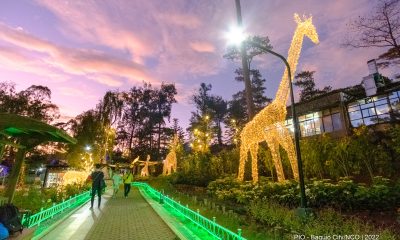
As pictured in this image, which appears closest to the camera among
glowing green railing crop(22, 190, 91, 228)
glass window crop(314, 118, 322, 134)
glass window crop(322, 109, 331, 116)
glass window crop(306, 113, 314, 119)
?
glowing green railing crop(22, 190, 91, 228)

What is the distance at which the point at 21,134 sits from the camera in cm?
766

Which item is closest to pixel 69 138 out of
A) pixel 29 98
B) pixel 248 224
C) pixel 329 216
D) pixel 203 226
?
pixel 203 226

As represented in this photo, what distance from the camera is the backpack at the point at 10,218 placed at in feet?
17.6

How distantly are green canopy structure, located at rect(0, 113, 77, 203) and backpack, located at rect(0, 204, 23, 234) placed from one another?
1.59 m

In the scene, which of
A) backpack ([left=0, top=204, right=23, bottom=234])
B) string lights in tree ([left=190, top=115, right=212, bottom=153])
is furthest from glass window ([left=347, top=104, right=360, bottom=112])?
backpack ([left=0, top=204, right=23, bottom=234])

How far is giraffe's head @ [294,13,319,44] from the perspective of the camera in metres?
12.1

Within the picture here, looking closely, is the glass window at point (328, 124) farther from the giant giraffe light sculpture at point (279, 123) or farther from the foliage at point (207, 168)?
the giant giraffe light sculpture at point (279, 123)

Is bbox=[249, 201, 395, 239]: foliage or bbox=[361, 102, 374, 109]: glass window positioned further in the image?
bbox=[361, 102, 374, 109]: glass window

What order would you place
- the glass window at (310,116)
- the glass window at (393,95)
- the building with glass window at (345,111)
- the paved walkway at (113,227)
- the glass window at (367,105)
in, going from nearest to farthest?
the paved walkway at (113,227)
the glass window at (393,95)
the building with glass window at (345,111)
the glass window at (367,105)
the glass window at (310,116)

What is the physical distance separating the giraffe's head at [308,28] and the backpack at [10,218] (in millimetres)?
12183

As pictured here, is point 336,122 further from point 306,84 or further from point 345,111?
point 306,84

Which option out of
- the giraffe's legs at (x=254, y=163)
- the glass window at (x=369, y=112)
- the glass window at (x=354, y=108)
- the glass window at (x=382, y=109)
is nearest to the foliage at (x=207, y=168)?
the giraffe's legs at (x=254, y=163)

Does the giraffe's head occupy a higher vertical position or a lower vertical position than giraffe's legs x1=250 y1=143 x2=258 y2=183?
higher

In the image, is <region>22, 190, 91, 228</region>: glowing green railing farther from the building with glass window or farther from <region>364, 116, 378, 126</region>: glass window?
<region>364, 116, 378, 126</region>: glass window
